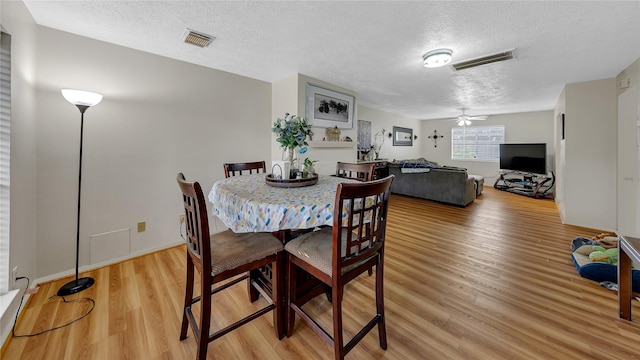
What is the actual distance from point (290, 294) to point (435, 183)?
433cm

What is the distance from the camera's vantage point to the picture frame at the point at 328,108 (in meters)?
3.44

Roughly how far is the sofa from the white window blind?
437 centimetres

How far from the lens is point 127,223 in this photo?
8.00ft

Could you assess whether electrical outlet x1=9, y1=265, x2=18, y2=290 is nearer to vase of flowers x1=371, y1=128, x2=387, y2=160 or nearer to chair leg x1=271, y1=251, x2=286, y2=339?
chair leg x1=271, y1=251, x2=286, y2=339

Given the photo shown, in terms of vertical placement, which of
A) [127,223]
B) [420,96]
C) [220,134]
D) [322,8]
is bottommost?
[127,223]

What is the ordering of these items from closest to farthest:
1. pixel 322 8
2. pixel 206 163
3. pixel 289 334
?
pixel 289 334, pixel 322 8, pixel 206 163

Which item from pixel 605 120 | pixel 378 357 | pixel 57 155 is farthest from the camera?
pixel 605 120

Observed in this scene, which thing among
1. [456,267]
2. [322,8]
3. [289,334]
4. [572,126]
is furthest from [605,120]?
[289,334]

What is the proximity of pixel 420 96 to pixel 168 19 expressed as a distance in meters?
4.20

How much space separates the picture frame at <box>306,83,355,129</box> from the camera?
344 centimetres

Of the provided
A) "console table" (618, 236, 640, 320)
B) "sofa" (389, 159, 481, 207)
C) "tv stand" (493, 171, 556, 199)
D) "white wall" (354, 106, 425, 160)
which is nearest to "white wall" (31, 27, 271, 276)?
"sofa" (389, 159, 481, 207)

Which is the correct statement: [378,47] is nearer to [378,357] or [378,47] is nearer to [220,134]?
[220,134]

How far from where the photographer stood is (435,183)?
485 cm

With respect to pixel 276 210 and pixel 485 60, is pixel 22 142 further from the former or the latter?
pixel 485 60
